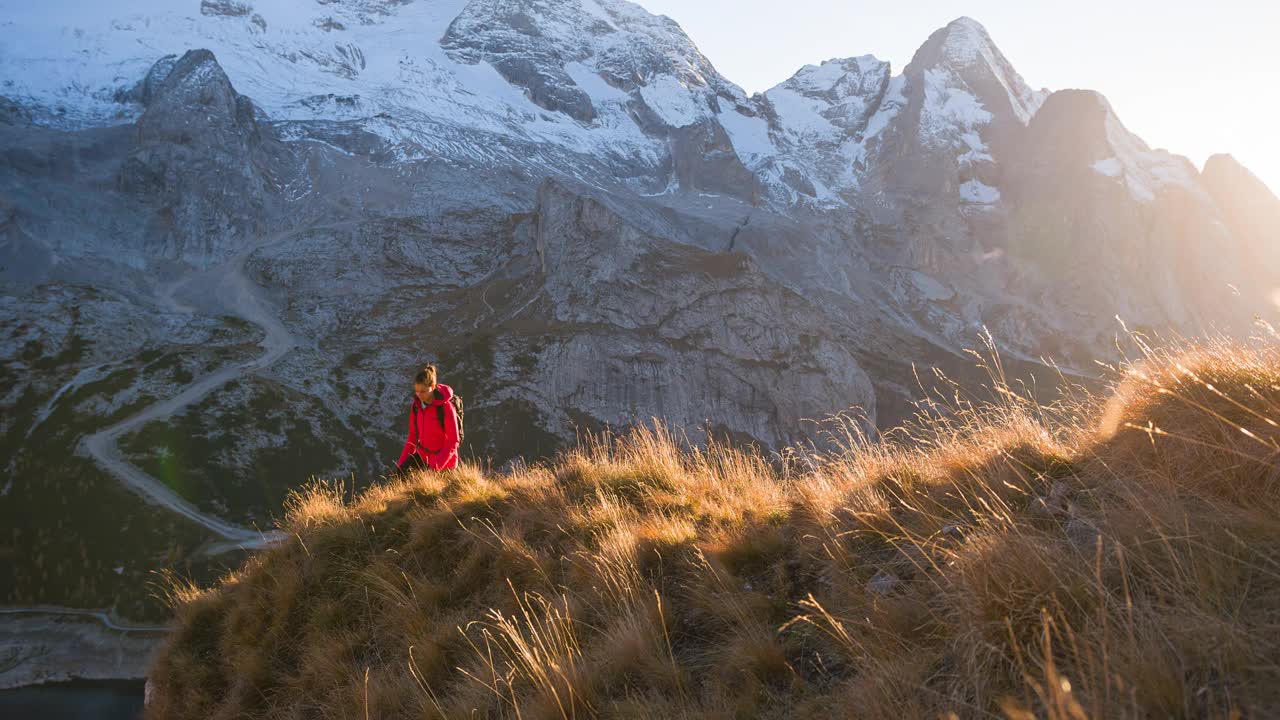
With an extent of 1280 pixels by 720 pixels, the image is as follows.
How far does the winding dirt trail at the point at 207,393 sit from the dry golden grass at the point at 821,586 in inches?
1633

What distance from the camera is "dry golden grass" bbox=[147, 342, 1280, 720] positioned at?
2510 mm

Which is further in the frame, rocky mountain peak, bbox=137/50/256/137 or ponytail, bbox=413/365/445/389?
rocky mountain peak, bbox=137/50/256/137

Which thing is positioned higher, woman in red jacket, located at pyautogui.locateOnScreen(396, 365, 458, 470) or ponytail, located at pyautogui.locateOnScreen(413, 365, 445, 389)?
ponytail, located at pyautogui.locateOnScreen(413, 365, 445, 389)

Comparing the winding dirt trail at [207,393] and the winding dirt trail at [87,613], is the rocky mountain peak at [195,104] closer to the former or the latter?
the winding dirt trail at [207,393]

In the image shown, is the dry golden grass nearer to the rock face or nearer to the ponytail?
the ponytail

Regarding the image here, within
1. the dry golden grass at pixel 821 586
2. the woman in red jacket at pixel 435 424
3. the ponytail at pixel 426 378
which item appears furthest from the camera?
the woman in red jacket at pixel 435 424

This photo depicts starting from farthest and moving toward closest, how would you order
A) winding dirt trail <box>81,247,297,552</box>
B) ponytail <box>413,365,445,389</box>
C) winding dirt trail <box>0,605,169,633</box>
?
winding dirt trail <box>81,247,297,552</box>, winding dirt trail <box>0,605,169,633</box>, ponytail <box>413,365,445,389</box>

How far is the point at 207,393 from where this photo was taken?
Answer: 10438 centimetres

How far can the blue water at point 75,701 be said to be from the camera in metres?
52.7

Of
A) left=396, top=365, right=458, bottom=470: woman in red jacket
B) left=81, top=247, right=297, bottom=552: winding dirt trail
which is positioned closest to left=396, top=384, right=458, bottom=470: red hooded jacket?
left=396, top=365, right=458, bottom=470: woman in red jacket

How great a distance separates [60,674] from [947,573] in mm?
85467

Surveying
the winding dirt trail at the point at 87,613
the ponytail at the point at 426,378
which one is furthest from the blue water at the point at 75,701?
the ponytail at the point at 426,378

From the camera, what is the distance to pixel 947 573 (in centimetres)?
336

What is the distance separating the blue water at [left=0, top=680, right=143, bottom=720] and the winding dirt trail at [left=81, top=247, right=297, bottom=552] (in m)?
14.8
